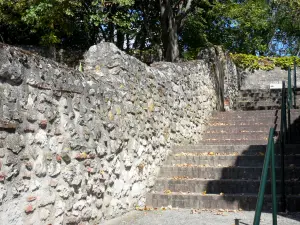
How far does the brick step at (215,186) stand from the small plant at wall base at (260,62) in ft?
37.4

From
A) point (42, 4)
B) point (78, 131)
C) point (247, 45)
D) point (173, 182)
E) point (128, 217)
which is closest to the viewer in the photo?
point (78, 131)

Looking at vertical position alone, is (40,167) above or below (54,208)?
above

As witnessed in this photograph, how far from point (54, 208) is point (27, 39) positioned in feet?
47.2

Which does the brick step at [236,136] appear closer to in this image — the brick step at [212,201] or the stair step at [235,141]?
the stair step at [235,141]

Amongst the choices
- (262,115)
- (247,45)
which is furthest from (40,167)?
(247,45)

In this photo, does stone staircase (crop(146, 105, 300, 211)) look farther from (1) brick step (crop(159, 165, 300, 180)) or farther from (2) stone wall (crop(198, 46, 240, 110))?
(2) stone wall (crop(198, 46, 240, 110))

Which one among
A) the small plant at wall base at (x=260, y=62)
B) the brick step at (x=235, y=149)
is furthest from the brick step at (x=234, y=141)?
Answer: the small plant at wall base at (x=260, y=62)

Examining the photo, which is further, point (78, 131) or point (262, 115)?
point (262, 115)

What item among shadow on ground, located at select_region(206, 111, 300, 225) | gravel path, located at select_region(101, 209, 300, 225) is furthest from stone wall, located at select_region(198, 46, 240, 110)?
gravel path, located at select_region(101, 209, 300, 225)

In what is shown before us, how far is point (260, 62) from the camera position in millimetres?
16953

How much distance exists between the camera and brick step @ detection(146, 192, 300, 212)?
5.25m

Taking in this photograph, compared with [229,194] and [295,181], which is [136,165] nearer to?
[229,194]

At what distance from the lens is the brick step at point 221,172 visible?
5859 millimetres

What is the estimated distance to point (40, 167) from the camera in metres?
3.63
